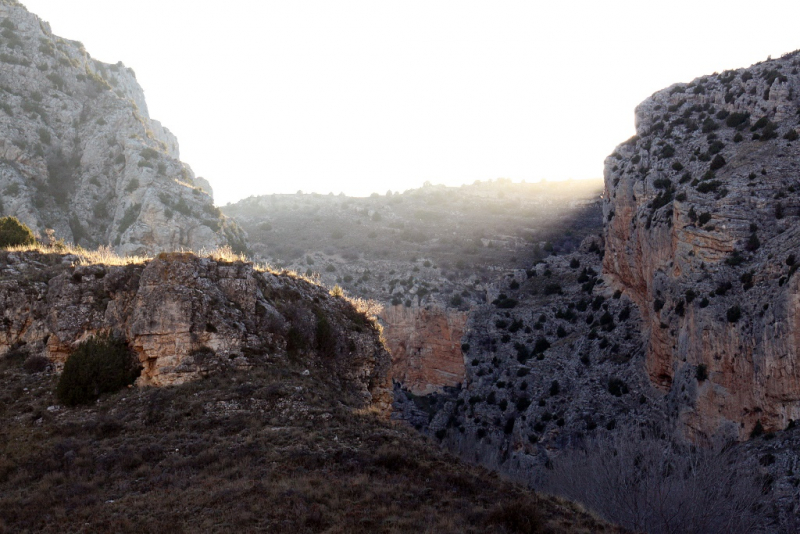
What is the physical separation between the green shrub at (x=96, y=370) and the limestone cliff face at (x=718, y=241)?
34331mm

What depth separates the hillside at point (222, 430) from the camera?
14477mm

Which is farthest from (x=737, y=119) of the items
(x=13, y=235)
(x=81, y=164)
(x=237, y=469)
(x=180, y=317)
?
(x=81, y=164)

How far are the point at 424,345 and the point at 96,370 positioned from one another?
52.5 metres

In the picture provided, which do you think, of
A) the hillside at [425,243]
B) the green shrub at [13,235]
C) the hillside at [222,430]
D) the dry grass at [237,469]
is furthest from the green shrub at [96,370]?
the hillside at [425,243]

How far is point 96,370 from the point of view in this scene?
68.6 ft

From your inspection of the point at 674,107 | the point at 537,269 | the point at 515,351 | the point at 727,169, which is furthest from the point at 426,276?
the point at 727,169

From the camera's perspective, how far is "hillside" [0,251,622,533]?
14.5 metres

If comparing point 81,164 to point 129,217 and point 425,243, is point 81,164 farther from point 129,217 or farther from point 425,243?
point 425,243

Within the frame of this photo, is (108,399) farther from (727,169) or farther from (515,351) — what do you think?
(515,351)

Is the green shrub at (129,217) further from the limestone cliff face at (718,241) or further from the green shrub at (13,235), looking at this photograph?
the limestone cliff face at (718,241)

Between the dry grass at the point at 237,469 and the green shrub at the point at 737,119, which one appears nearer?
the dry grass at the point at 237,469

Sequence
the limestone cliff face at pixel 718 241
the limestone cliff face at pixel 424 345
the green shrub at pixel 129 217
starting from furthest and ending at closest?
the limestone cliff face at pixel 424 345 < the green shrub at pixel 129 217 < the limestone cliff face at pixel 718 241

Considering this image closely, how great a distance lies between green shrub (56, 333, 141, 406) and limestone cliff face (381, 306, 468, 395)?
49447 mm

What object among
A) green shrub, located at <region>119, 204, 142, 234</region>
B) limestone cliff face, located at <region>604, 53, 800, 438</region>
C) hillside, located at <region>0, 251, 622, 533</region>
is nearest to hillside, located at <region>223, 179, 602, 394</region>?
→ green shrub, located at <region>119, 204, 142, 234</region>
